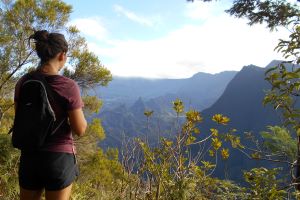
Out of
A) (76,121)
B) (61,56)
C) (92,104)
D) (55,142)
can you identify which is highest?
(61,56)

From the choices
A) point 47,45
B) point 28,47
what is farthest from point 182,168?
point 28,47

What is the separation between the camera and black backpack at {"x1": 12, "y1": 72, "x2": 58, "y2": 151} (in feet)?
7.21

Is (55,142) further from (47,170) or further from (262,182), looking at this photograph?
(262,182)

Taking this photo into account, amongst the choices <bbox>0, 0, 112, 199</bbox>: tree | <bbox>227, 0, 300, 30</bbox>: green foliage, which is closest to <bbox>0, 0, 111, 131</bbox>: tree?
<bbox>0, 0, 112, 199</bbox>: tree

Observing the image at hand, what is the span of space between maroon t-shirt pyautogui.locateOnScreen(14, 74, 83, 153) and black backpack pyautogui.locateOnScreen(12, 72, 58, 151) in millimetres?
31

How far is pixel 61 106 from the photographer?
2277 millimetres

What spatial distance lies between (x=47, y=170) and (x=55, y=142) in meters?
0.15

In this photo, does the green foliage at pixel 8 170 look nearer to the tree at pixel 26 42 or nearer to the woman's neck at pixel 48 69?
the woman's neck at pixel 48 69

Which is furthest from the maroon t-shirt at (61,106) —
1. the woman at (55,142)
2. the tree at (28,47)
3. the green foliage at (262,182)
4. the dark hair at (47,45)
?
the tree at (28,47)

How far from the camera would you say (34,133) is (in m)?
2.19

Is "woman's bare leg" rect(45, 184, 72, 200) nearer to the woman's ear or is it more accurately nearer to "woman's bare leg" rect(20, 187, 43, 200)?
"woman's bare leg" rect(20, 187, 43, 200)

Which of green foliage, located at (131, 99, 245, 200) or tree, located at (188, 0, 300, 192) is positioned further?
green foliage, located at (131, 99, 245, 200)

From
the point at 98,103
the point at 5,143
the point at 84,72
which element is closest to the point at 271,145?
the point at 5,143

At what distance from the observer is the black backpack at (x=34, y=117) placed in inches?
86.5
